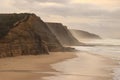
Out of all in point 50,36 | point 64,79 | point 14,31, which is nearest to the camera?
point 64,79

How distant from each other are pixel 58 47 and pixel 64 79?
26.9 metres

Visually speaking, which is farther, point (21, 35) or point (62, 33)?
point (62, 33)

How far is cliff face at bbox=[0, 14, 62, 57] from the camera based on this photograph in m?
37.5

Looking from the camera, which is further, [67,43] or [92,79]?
[67,43]

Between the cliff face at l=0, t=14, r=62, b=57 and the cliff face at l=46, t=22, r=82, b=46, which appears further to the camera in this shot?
the cliff face at l=46, t=22, r=82, b=46

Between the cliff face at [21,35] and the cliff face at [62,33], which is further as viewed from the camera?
the cliff face at [62,33]

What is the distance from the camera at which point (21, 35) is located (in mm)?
39750

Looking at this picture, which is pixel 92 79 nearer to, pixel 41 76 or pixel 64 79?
pixel 64 79

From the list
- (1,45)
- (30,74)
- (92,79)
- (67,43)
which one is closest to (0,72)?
(30,74)

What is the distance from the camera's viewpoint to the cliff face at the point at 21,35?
37.5 meters

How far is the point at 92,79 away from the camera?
21.4m

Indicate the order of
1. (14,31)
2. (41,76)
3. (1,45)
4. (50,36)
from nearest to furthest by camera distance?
(41,76), (1,45), (14,31), (50,36)

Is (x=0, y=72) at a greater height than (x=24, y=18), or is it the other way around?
(x=24, y=18)

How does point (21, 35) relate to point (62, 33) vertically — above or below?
above
